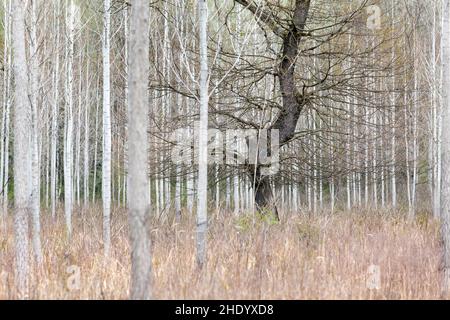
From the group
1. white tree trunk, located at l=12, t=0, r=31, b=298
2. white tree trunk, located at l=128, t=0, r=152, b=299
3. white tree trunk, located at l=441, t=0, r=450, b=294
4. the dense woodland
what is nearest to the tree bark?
the dense woodland

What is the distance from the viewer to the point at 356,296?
4523mm

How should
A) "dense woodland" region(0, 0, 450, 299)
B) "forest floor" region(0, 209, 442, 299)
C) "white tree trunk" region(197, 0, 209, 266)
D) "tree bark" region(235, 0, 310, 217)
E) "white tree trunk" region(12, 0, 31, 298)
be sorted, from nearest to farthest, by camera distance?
"dense woodland" region(0, 0, 450, 299), "forest floor" region(0, 209, 442, 299), "white tree trunk" region(12, 0, 31, 298), "white tree trunk" region(197, 0, 209, 266), "tree bark" region(235, 0, 310, 217)

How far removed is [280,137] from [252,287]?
5.16 metres

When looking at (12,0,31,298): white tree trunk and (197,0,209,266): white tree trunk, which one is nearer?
(12,0,31,298): white tree trunk

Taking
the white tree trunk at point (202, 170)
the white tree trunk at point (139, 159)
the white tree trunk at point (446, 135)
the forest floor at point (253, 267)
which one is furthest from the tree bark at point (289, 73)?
the white tree trunk at point (139, 159)

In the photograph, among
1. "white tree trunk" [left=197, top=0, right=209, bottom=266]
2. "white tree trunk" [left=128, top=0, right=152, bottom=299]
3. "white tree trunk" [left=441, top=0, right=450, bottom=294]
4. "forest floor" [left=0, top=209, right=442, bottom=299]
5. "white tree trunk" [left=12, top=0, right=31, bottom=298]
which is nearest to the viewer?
"white tree trunk" [left=128, top=0, right=152, bottom=299]

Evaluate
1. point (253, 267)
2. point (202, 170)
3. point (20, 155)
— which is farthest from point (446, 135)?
point (20, 155)

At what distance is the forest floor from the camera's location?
4422mm

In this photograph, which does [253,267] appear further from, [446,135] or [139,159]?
[446,135]

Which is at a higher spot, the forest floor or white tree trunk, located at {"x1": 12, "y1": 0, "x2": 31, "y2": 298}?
white tree trunk, located at {"x1": 12, "y1": 0, "x2": 31, "y2": 298}

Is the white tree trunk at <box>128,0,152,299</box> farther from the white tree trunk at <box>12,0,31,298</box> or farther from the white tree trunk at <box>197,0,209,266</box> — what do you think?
the white tree trunk at <box>197,0,209,266</box>

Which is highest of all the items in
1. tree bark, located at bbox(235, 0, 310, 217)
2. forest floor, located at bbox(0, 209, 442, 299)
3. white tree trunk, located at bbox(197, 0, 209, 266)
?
tree bark, located at bbox(235, 0, 310, 217)
